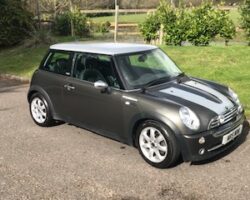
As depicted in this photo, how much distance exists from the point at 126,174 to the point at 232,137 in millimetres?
1508

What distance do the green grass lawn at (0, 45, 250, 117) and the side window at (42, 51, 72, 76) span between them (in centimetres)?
333

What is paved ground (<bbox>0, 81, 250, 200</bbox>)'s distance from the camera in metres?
4.76

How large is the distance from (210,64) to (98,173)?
6661 mm

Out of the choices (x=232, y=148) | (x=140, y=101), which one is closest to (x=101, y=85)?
(x=140, y=101)

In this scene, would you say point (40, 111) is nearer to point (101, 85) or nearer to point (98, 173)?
point (101, 85)

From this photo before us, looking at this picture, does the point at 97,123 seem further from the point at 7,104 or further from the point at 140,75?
the point at 7,104

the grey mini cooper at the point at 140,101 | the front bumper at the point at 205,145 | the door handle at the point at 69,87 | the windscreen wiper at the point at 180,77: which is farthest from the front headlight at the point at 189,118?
the door handle at the point at 69,87

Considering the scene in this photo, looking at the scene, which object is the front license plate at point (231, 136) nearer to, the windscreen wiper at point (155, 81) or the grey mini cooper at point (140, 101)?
the grey mini cooper at point (140, 101)

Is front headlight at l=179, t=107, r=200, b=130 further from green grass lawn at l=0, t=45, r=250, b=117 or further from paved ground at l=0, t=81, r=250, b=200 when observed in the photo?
green grass lawn at l=0, t=45, r=250, b=117

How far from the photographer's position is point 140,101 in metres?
5.47

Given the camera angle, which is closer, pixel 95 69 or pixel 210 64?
pixel 95 69

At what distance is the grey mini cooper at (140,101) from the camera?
5.15 meters

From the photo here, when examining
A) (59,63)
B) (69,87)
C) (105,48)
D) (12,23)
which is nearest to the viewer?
(105,48)

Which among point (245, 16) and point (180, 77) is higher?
point (245, 16)
